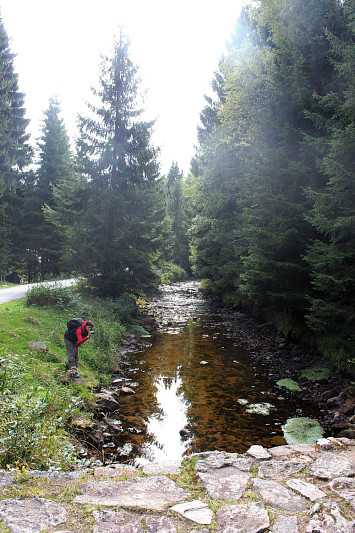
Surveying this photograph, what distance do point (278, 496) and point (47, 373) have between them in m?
4.67

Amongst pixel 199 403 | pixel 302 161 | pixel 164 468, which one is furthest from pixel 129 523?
pixel 302 161

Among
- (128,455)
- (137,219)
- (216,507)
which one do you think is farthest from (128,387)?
(137,219)

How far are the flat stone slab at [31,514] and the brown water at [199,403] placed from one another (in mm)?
2418

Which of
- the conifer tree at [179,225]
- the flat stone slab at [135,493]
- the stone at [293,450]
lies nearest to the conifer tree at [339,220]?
the stone at [293,450]

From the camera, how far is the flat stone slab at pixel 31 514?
2447 mm

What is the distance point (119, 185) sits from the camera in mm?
15516

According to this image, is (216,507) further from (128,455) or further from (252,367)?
(252,367)

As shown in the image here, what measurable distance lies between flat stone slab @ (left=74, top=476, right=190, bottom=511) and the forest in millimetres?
4715

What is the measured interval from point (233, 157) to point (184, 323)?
8.02 meters

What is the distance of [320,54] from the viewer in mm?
9578

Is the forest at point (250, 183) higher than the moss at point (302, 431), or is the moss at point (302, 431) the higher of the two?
the forest at point (250, 183)

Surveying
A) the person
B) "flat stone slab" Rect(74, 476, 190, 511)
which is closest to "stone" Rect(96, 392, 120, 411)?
the person

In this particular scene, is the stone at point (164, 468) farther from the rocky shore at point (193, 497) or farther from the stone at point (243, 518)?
the stone at point (243, 518)

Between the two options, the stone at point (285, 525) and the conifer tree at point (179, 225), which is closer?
the stone at point (285, 525)
